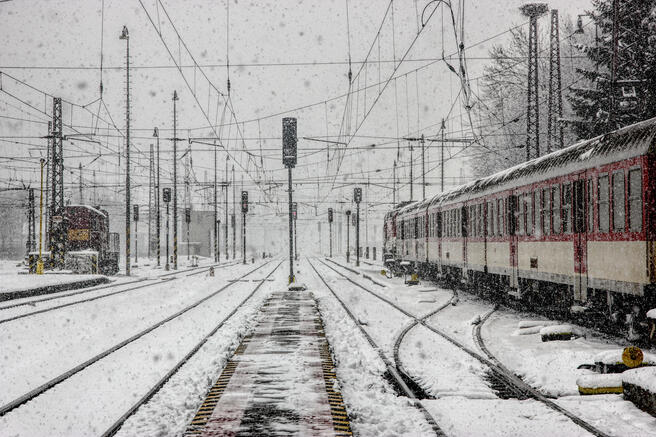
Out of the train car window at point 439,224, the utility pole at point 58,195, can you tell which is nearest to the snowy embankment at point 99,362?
the train car window at point 439,224

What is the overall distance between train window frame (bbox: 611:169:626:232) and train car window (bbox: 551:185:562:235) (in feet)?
8.60

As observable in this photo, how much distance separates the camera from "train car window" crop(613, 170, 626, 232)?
11273mm

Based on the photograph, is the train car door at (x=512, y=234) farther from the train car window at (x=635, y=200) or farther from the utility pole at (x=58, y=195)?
the utility pole at (x=58, y=195)

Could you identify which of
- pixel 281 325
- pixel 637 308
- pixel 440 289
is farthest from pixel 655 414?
pixel 440 289

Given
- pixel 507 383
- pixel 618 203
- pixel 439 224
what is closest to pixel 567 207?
pixel 618 203

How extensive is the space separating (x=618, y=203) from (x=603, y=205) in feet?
2.05

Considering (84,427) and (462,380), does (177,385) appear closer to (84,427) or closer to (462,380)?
(84,427)

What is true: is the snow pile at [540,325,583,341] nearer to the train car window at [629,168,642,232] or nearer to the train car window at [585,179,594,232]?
the train car window at [585,179,594,232]

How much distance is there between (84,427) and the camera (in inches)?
261

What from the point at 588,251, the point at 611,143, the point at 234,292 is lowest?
the point at 234,292

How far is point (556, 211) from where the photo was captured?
1455cm

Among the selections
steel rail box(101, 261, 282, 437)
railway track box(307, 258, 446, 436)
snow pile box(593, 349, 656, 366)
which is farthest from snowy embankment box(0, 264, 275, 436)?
snow pile box(593, 349, 656, 366)

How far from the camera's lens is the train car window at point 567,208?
13.7 m

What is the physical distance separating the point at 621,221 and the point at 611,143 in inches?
60.2
